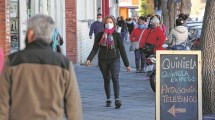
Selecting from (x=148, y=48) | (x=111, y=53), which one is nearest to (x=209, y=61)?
(x=111, y=53)

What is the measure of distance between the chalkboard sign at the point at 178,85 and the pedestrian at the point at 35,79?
122 inches

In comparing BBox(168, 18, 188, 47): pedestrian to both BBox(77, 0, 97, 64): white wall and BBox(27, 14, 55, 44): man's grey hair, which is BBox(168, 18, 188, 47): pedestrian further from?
BBox(27, 14, 55, 44): man's grey hair

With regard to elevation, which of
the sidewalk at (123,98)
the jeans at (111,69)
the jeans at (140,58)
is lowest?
the sidewalk at (123,98)

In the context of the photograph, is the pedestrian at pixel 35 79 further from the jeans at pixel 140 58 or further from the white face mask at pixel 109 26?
the jeans at pixel 140 58

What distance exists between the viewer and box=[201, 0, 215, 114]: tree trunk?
867 cm

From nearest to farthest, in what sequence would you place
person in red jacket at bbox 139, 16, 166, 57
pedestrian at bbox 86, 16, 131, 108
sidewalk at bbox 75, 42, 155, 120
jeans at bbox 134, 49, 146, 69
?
sidewalk at bbox 75, 42, 155, 120
pedestrian at bbox 86, 16, 131, 108
person in red jacket at bbox 139, 16, 166, 57
jeans at bbox 134, 49, 146, 69

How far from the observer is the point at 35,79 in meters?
4.86

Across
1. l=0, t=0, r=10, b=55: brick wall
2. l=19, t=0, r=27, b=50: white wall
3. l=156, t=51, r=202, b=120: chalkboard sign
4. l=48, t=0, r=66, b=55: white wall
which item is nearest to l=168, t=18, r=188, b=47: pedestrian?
l=19, t=0, r=27, b=50: white wall

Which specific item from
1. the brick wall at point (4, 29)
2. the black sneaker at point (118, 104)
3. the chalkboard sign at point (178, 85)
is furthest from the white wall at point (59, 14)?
the chalkboard sign at point (178, 85)

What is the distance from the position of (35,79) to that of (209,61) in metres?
4.29

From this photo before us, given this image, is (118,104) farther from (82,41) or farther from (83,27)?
(83,27)

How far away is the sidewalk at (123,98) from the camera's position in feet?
33.7

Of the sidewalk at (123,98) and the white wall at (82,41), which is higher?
the white wall at (82,41)

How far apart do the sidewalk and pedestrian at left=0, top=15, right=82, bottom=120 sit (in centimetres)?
507
